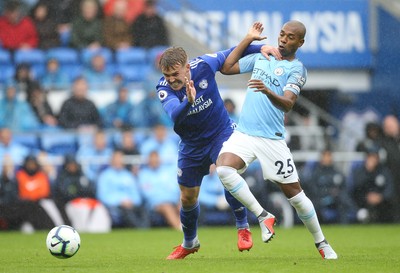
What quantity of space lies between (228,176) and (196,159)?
0.88m

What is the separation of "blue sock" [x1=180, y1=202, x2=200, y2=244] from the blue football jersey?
75cm

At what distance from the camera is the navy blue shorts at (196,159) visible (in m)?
10.4

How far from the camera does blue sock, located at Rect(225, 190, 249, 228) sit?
10.3 meters

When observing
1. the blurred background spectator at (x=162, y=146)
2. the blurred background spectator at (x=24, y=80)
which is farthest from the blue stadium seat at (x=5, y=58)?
the blurred background spectator at (x=162, y=146)

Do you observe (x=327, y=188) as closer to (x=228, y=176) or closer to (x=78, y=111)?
(x=78, y=111)

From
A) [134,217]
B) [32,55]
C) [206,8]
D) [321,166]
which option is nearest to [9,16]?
[32,55]

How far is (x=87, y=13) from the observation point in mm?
21281

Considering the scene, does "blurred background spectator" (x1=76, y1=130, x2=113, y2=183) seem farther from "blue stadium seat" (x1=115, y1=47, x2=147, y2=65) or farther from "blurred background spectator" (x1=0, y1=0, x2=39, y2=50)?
"blurred background spectator" (x1=0, y1=0, x2=39, y2=50)

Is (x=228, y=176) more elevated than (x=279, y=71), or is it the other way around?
(x=279, y=71)


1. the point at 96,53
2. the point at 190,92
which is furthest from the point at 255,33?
the point at 96,53

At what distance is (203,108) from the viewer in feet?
33.6

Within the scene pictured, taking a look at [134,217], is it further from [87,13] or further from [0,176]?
[87,13]

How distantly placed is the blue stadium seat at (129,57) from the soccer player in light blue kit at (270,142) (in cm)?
1176

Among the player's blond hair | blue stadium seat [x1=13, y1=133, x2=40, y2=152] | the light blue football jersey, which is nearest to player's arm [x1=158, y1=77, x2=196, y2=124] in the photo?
the player's blond hair
